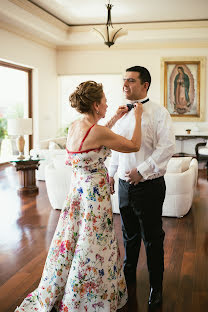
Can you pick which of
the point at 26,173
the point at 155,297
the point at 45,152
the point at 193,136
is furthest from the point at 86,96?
the point at 193,136

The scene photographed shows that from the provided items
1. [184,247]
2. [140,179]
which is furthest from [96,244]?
[184,247]

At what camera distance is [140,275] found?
321 centimetres

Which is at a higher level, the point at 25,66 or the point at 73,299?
the point at 25,66

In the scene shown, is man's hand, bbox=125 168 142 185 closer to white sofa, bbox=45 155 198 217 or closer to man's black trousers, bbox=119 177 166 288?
man's black trousers, bbox=119 177 166 288

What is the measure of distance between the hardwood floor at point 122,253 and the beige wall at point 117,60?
5778mm

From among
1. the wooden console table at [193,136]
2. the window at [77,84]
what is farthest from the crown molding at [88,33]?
the wooden console table at [193,136]

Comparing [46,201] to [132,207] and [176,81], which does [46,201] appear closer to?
[132,207]

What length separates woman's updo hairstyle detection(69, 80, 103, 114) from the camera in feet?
7.82

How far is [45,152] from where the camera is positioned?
290 inches

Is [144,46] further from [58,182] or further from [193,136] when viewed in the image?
[58,182]

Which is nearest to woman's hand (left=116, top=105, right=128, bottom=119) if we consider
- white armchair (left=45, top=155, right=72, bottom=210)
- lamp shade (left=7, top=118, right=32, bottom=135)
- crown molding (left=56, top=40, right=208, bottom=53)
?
white armchair (left=45, top=155, right=72, bottom=210)

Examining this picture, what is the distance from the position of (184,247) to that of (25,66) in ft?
24.8

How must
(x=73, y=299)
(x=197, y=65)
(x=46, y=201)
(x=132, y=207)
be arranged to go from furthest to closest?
(x=197, y=65) → (x=46, y=201) → (x=132, y=207) → (x=73, y=299)

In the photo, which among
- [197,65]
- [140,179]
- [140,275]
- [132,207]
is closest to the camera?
[140,179]
